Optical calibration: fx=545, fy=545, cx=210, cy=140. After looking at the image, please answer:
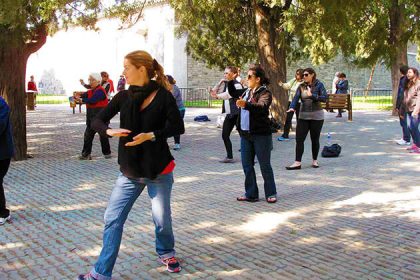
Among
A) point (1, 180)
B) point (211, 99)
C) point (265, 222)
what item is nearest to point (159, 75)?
point (265, 222)

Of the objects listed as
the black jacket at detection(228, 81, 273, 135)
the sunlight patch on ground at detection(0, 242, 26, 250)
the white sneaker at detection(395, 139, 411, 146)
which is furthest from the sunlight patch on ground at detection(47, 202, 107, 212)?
the white sneaker at detection(395, 139, 411, 146)

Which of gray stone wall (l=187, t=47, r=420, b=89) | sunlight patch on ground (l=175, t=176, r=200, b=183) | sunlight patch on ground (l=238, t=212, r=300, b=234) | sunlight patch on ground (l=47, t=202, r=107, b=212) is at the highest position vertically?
gray stone wall (l=187, t=47, r=420, b=89)

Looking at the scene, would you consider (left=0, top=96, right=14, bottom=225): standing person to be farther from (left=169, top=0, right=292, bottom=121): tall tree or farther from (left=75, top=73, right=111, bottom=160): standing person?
(left=169, top=0, right=292, bottom=121): tall tree

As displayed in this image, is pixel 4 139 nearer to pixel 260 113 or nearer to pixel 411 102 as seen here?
pixel 260 113

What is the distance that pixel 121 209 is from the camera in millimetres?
4125

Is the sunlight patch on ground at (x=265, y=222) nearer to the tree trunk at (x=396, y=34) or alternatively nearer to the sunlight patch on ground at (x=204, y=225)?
the sunlight patch on ground at (x=204, y=225)

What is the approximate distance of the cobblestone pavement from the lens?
4746 millimetres

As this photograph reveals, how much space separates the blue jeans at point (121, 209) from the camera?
4102mm

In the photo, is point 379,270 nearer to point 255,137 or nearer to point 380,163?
point 255,137

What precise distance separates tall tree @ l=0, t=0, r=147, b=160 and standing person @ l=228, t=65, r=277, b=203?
14.8 ft

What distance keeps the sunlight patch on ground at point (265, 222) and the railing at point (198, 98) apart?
21991 mm

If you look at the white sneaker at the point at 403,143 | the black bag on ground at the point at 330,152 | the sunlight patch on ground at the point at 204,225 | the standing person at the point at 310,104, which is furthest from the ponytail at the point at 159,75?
the white sneaker at the point at 403,143

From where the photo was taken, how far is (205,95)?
30.7 meters

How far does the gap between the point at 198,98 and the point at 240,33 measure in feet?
44.9
